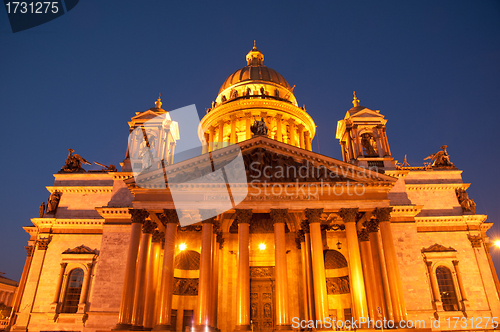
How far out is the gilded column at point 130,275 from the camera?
66.7 feet

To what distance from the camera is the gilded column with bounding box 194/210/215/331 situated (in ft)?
63.8

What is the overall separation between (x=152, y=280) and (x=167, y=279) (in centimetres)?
324

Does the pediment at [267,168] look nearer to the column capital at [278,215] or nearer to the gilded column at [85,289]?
the column capital at [278,215]

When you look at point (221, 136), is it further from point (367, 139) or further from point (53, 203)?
point (53, 203)

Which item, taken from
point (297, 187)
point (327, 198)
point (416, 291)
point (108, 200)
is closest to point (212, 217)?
point (297, 187)

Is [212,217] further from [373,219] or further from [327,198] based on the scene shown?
[373,219]

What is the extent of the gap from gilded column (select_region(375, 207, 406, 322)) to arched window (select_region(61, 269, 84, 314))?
75.0ft

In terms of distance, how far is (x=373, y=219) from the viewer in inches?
935

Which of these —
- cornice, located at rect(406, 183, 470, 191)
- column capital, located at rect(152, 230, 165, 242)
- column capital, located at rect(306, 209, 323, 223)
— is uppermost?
cornice, located at rect(406, 183, 470, 191)

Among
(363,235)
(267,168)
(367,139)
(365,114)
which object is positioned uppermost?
(365,114)

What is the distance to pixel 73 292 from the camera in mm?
26906

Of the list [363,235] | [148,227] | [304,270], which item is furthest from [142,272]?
[363,235]

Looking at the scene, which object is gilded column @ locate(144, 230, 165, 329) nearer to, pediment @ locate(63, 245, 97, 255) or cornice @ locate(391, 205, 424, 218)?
pediment @ locate(63, 245, 97, 255)

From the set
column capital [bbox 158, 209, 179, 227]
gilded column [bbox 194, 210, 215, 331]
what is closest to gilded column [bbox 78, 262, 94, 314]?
column capital [bbox 158, 209, 179, 227]
